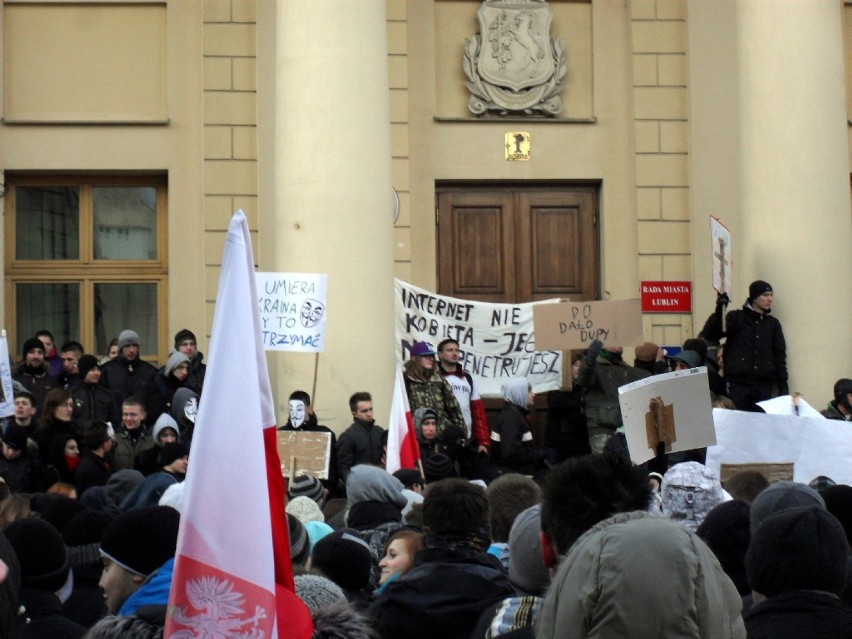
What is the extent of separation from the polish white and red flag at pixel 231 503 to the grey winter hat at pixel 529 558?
63cm

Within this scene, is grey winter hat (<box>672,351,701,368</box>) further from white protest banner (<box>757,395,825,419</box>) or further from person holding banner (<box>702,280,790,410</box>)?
white protest banner (<box>757,395,825,419</box>)

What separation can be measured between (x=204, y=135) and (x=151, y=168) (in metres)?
0.62

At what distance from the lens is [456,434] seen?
473 inches

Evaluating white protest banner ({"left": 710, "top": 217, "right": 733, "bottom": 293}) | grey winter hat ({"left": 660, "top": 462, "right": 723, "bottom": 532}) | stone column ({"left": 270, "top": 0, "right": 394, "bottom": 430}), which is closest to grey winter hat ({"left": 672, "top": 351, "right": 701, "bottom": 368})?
white protest banner ({"left": 710, "top": 217, "right": 733, "bottom": 293})

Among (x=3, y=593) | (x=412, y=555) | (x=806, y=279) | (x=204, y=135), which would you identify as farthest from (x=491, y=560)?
(x=204, y=135)

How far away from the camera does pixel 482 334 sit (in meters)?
14.4

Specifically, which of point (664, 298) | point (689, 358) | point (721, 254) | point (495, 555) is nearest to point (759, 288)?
point (721, 254)

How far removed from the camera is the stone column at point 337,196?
41.2ft

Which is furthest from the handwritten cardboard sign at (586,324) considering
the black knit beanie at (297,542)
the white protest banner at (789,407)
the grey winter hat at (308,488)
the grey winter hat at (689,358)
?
the black knit beanie at (297,542)

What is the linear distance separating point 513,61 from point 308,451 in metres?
5.88

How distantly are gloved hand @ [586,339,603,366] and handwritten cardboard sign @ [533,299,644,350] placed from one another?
0.16 m

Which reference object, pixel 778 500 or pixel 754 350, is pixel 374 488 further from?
pixel 754 350

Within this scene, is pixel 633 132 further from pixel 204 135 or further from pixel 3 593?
pixel 3 593

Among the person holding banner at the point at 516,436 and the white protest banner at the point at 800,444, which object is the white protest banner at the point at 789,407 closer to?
the white protest banner at the point at 800,444
